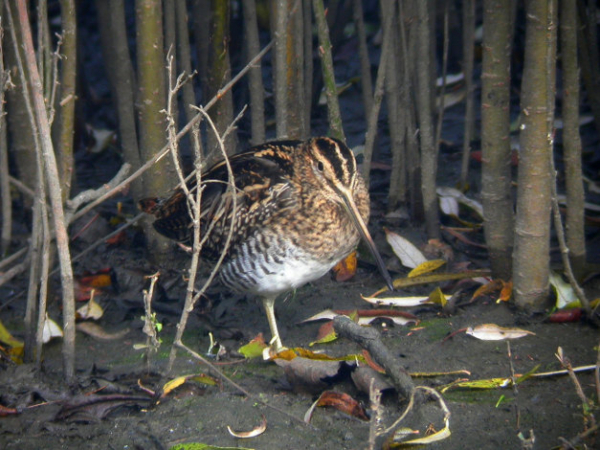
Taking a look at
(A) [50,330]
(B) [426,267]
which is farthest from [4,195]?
(B) [426,267]

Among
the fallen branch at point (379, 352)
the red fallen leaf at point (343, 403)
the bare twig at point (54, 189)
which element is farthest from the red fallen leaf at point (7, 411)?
the fallen branch at point (379, 352)

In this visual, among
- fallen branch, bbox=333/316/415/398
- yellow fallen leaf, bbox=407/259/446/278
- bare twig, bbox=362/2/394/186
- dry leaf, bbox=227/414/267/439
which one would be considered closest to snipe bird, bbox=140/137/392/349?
yellow fallen leaf, bbox=407/259/446/278

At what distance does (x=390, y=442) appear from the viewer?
8.50 feet

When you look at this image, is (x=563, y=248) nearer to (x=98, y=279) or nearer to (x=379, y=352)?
(x=379, y=352)

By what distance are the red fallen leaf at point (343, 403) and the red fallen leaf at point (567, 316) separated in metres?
1.14

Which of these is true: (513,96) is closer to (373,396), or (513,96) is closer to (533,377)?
(533,377)

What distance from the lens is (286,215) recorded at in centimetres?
378

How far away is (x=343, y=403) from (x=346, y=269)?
160cm

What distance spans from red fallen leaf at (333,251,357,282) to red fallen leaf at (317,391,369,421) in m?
1.51

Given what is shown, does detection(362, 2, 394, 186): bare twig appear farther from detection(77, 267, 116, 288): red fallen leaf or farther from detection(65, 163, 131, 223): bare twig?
detection(77, 267, 116, 288): red fallen leaf

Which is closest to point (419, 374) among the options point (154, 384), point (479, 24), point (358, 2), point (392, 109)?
point (154, 384)

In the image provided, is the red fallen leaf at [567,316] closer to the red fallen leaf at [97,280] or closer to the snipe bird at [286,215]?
the snipe bird at [286,215]

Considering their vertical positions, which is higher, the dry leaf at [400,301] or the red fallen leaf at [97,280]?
the dry leaf at [400,301]

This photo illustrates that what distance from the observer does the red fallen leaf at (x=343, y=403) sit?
285cm
